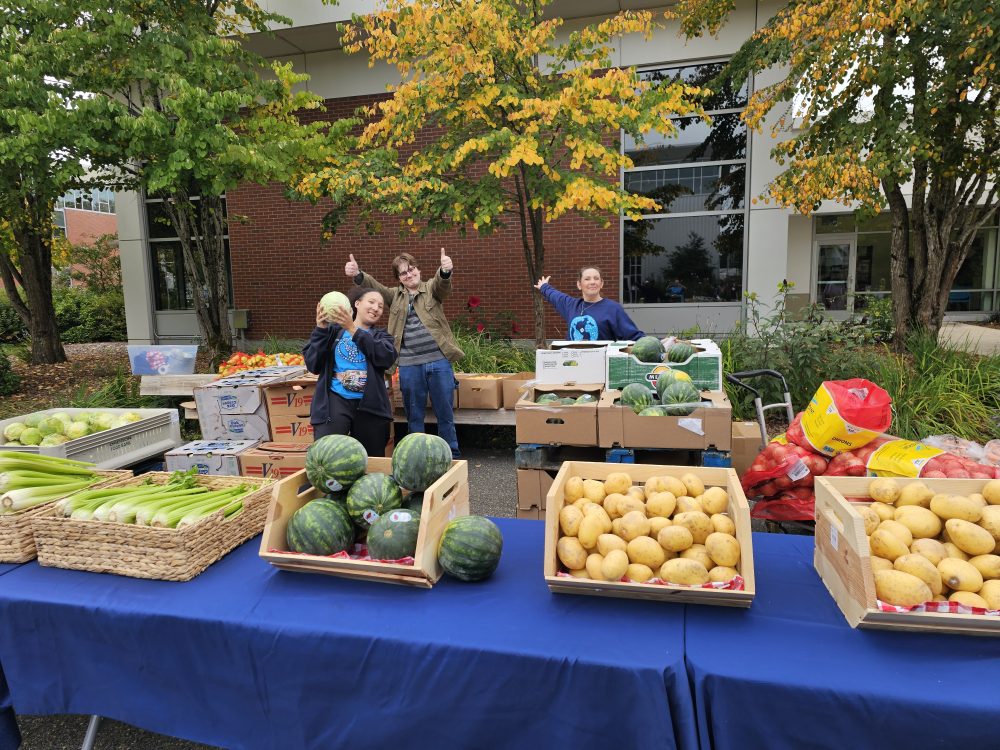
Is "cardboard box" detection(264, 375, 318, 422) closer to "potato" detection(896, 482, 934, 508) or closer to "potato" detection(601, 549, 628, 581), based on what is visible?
"potato" detection(601, 549, 628, 581)

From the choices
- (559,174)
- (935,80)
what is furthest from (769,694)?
(935,80)

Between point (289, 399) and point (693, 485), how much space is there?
14.8 ft

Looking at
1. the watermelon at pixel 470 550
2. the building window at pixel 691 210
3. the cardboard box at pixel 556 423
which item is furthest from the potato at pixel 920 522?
the building window at pixel 691 210

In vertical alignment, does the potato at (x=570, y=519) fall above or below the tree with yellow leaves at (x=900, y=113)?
below

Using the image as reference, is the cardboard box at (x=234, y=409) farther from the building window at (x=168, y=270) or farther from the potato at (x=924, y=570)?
the building window at (x=168, y=270)

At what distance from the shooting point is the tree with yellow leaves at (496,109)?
6258mm

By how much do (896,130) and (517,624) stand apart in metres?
7.66

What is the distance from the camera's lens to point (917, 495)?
208 centimetres

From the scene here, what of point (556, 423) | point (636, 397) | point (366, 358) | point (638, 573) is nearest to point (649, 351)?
point (636, 397)

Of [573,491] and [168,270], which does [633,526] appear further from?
[168,270]

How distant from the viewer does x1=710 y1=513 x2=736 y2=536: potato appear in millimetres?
2041

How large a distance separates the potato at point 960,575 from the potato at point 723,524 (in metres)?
0.58

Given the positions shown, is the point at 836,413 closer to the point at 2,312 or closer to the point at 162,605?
the point at 162,605

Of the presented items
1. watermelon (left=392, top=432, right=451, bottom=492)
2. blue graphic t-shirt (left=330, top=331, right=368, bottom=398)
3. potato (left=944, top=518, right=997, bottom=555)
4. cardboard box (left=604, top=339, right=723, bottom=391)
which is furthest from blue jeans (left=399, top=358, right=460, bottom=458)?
potato (left=944, top=518, right=997, bottom=555)
